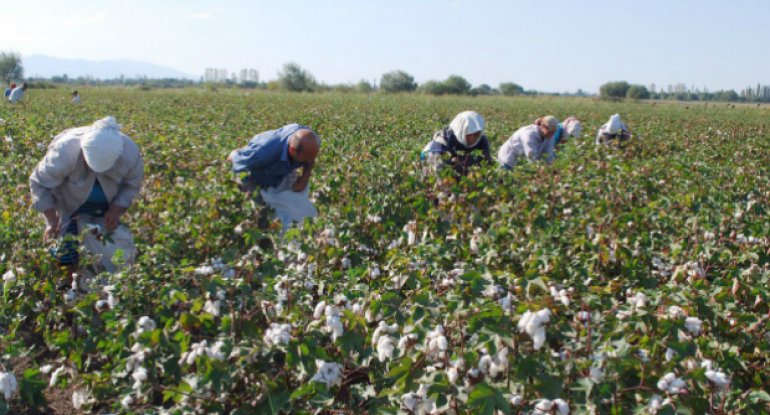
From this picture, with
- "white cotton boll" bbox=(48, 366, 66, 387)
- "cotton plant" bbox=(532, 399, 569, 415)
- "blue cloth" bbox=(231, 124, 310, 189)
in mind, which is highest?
"blue cloth" bbox=(231, 124, 310, 189)

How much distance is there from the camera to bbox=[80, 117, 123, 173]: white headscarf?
3.18m

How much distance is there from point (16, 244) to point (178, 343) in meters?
1.59

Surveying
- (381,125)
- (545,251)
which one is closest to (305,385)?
(545,251)

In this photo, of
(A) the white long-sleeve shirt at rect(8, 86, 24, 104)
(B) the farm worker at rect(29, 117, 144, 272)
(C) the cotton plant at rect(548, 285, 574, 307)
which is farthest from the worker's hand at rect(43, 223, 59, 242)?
(A) the white long-sleeve shirt at rect(8, 86, 24, 104)

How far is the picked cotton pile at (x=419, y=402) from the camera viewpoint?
1.68 meters

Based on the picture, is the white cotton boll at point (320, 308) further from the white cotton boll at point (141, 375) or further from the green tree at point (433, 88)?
the green tree at point (433, 88)

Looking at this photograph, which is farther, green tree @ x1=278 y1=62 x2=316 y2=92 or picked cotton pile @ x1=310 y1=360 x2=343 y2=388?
green tree @ x1=278 y1=62 x2=316 y2=92

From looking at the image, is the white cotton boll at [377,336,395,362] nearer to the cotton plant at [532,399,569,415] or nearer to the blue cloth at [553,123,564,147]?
the cotton plant at [532,399,569,415]

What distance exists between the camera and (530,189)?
4188 millimetres

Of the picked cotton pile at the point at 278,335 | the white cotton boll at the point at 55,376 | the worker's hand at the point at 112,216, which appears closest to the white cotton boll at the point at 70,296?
the white cotton boll at the point at 55,376

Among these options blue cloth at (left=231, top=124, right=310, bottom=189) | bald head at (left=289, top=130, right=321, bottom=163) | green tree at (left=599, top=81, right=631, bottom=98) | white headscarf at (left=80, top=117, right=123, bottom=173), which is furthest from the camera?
green tree at (left=599, top=81, right=631, bottom=98)

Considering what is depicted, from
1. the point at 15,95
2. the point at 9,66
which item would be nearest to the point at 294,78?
the point at 9,66

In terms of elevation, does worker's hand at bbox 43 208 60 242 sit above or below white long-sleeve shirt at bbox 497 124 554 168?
below

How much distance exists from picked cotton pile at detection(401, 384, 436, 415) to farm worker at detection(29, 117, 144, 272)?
1.96 m
